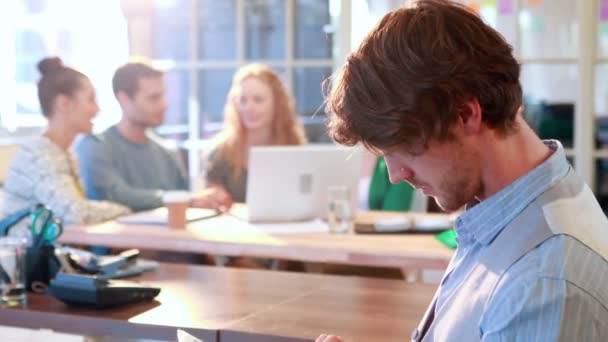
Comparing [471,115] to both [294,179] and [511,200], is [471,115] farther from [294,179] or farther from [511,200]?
[294,179]

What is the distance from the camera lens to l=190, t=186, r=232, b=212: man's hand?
3.66m

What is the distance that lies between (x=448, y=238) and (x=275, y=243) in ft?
1.87

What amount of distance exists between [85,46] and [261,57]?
47.7 inches

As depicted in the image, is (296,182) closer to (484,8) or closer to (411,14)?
(484,8)

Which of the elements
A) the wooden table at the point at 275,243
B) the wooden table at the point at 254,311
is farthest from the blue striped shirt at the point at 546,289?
the wooden table at the point at 275,243

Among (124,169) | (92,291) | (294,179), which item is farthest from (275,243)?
(124,169)

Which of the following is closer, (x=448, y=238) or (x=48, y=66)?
(x=448, y=238)

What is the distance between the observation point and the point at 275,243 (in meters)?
2.93

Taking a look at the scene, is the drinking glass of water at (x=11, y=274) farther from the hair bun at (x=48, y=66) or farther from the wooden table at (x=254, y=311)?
the hair bun at (x=48, y=66)

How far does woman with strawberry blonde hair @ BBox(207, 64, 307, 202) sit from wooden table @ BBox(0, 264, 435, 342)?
5.25ft

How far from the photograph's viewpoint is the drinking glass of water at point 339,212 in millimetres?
3119

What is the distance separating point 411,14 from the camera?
1271 millimetres

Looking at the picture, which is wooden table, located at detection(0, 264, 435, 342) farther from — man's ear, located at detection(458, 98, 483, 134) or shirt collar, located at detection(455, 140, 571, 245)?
man's ear, located at detection(458, 98, 483, 134)

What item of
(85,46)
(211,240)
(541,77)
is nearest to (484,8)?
(541,77)
